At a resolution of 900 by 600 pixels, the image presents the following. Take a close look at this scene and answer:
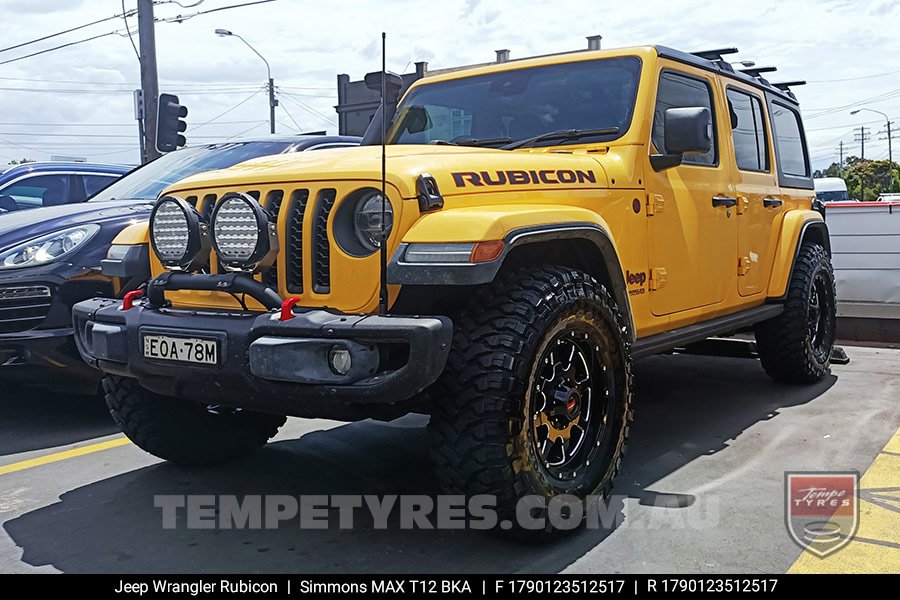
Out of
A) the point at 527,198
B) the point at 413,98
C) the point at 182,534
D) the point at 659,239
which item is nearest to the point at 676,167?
the point at 659,239

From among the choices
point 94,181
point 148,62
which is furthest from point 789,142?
point 148,62

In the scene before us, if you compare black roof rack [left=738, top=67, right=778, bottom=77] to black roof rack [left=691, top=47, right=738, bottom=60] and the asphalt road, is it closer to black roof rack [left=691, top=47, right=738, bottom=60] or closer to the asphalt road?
black roof rack [left=691, top=47, right=738, bottom=60]

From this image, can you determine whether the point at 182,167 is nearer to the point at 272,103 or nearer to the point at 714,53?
the point at 714,53

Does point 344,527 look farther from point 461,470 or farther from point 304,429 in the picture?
point 304,429

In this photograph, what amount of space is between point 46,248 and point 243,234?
7.08 ft

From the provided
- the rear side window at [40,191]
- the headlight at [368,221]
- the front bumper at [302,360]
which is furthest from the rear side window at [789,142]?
the rear side window at [40,191]

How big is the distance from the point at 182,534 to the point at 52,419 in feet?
7.74

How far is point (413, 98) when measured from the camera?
4.89 meters

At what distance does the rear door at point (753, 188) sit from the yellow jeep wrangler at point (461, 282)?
445 millimetres

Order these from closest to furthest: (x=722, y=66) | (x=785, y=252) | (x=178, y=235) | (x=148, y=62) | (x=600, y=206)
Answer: (x=178, y=235) < (x=600, y=206) < (x=722, y=66) < (x=785, y=252) < (x=148, y=62)

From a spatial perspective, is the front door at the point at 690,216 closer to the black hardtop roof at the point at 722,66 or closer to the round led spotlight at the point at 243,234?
the black hardtop roof at the point at 722,66

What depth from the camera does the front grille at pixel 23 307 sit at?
180 inches

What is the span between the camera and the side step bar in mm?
3986

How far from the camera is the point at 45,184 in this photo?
23.6ft
